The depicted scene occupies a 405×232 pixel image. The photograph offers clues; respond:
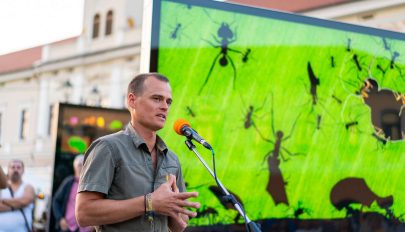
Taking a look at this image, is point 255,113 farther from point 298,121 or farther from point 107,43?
point 107,43

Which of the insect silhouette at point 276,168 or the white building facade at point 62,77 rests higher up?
the white building facade at point 62,77

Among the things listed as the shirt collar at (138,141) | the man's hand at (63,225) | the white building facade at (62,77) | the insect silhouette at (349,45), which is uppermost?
the white building facade at (62,77)

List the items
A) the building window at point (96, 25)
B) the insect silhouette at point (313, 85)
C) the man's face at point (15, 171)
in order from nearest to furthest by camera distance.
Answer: the insect silhouette at point (313, 85) < the man's face at point (15, 171) < the building window at point (96, 25)

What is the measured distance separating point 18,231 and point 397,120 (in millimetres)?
3842

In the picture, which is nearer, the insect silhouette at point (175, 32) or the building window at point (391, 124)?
the insect silhouette at point (175, 32)

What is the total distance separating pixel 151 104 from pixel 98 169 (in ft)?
1.08

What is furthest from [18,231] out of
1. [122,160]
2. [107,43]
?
[107,43]

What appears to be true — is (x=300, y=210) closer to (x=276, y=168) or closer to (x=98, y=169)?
(x=276, y=168)

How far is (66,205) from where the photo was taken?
646cm

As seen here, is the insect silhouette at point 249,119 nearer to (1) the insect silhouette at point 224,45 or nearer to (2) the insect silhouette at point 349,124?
(1) the insect silhouette at point 224,45

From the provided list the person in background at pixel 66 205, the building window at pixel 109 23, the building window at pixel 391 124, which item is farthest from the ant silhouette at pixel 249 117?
the building window at pixel 109 23

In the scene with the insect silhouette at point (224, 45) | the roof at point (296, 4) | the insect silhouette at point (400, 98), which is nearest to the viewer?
the insect silhouette at point (224, 45)

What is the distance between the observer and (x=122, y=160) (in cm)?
223

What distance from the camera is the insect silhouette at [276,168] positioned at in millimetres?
4027
